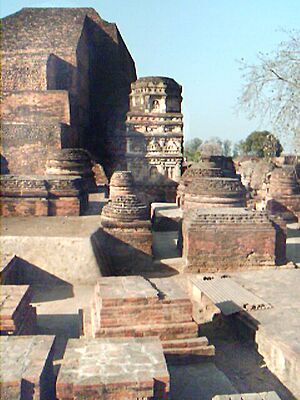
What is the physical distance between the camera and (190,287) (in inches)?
295

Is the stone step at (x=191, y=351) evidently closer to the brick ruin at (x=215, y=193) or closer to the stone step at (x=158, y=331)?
the stone step at (x=158, y=331)

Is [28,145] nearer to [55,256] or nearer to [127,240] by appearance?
[127,240]

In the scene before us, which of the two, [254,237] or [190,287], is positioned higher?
[254,237]

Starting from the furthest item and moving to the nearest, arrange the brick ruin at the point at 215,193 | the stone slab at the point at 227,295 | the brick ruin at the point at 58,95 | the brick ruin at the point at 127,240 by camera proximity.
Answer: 1. the brick ruin at the point at 58,95
2. the brick ruin at the point at 215,193
3. the brick ruin at the point at 127,240
4. the stone slab at the point at 227,295

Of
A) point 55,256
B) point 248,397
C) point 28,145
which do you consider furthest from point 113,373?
point 28,145

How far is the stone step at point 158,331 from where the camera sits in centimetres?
435

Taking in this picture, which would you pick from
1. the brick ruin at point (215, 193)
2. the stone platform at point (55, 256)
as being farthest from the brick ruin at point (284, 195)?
the stone platform at point (55, 256)

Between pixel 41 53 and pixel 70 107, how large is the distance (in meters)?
4.85

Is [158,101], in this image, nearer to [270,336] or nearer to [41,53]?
[41,53]

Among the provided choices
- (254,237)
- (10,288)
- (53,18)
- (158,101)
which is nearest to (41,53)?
(53,18)

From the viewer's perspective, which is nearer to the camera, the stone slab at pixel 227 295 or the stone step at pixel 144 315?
the stone step at pixel 144 315

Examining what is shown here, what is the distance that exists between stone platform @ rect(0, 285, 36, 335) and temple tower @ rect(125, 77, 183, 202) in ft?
41.5

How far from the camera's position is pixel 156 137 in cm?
1791

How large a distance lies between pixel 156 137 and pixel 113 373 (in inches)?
595
